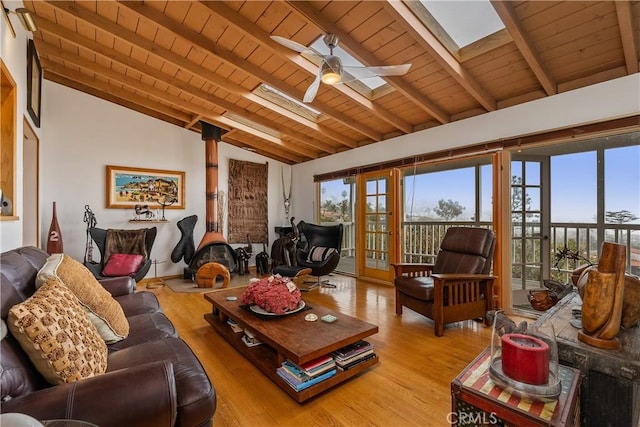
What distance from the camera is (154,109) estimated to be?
4.66m

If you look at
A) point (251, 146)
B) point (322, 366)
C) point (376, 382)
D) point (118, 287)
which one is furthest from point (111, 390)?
point (251, 146)

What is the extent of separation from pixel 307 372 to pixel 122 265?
3274 millimetres

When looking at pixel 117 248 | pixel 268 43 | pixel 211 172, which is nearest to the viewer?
pixel 268 43

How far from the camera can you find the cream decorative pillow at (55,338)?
0.98 meters

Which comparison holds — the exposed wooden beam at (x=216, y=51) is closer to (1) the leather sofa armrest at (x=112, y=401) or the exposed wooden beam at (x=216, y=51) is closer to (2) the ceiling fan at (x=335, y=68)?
(2) the ceiling fan at (x=335, y=68)

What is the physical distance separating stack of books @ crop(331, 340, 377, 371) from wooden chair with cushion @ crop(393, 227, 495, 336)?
920 millimetres

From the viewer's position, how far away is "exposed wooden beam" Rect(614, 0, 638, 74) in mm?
1938

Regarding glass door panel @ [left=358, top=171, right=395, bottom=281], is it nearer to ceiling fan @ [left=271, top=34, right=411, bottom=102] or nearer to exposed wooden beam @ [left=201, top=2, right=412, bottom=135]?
exposed wooden beam @ [left=201, top=2, right=412, bottom=135]

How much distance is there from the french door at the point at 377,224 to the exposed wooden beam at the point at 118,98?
3.46m

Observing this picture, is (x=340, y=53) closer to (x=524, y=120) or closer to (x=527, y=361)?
(x=524, y=120)

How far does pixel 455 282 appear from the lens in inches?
107

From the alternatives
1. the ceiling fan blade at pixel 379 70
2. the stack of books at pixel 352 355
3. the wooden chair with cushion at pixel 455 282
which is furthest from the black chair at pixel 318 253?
the ceiling fan blade at pixel 379 70

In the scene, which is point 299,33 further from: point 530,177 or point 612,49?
point 530,177

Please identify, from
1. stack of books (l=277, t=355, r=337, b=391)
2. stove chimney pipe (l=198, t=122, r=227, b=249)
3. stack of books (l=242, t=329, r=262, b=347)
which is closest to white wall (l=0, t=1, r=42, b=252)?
stack of books (l=242, t=329, r=262, b=347)
